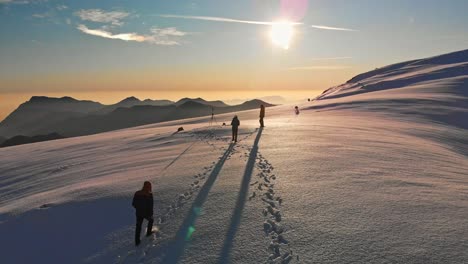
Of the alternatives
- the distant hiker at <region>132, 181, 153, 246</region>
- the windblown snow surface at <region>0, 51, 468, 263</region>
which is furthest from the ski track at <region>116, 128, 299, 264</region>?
the distant hiker at <region>132, 181, 153, 246</region>

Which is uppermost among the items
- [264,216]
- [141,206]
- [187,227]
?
[141,206]

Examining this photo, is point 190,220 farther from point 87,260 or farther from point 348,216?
point 348,216

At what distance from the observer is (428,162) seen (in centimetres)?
1573

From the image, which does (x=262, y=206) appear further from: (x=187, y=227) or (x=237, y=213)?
(x=187, y=227)

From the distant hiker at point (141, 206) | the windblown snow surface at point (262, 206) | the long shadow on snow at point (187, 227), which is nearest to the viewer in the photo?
the windblown snow surface at point (262, 206)

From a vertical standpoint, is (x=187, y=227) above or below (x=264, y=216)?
below


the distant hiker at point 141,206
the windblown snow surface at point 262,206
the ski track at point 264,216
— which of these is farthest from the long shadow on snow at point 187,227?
the distant hiker at point 141,206

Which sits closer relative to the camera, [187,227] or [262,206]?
[187,227]

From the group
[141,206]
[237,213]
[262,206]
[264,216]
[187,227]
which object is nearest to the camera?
[141,206]

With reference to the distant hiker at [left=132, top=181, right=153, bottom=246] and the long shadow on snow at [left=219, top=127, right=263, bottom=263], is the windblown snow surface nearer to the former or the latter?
the long shadow on snow at [left=219, top=127, right=263, bottom=263]

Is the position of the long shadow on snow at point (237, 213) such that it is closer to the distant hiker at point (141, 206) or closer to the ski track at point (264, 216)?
the ski track at point (264, 216)

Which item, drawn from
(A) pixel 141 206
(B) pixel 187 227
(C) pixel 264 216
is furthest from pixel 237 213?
(A) pixel 141 206

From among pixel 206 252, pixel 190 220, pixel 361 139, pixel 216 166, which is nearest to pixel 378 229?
pixel 206 252

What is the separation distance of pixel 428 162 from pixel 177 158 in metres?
12.8
